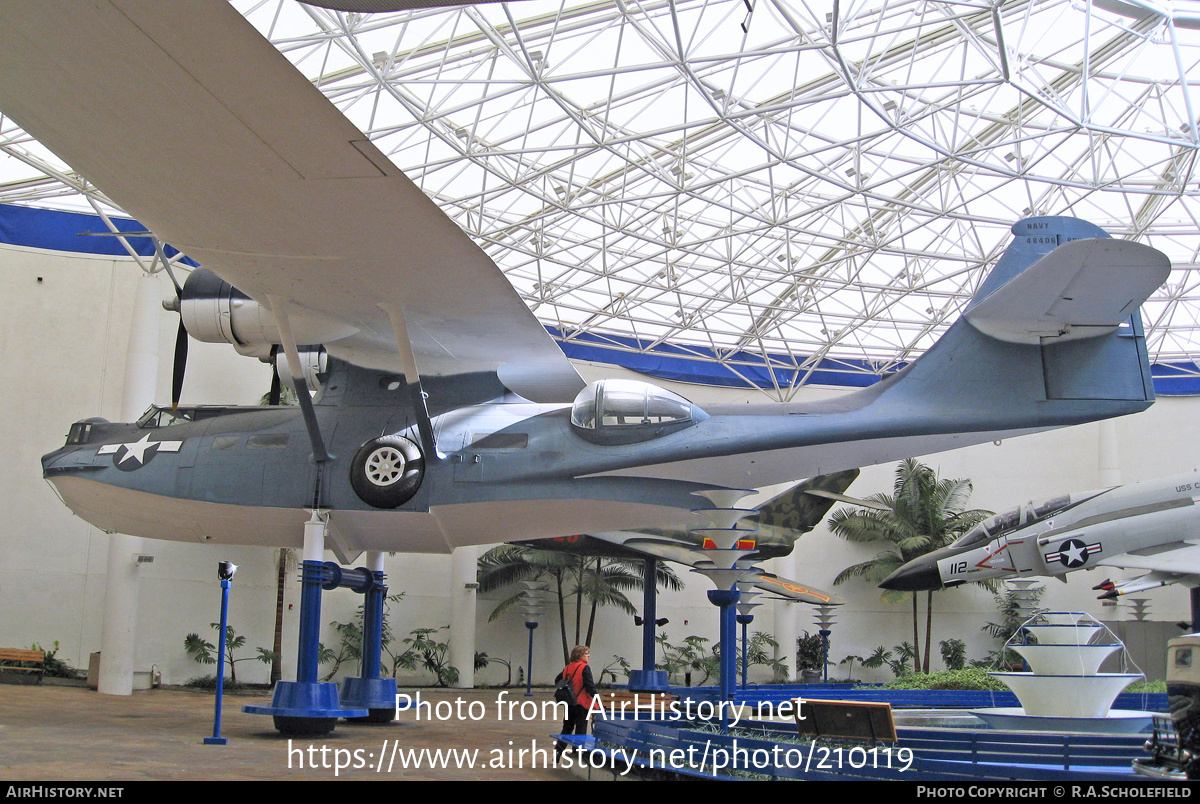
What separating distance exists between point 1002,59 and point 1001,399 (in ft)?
30.3

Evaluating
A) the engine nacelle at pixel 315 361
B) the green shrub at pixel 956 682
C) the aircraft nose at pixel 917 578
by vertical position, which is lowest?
the green shrub at pixel 956 682

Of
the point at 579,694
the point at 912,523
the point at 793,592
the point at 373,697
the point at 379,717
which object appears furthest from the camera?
the point at 912,523

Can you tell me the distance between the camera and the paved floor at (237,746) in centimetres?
978

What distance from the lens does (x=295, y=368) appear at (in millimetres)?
13266

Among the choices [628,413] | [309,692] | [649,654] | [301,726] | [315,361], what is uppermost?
[315,361]

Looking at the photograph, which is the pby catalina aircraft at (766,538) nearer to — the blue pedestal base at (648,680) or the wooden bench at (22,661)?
the blue pedestal base at (648,680)

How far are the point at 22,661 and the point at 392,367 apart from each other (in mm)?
14287

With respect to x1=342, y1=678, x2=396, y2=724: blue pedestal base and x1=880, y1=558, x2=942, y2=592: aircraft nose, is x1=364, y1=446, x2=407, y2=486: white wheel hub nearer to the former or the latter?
x1=342, y1=678, x2=396, y2=724: blue pedestal base

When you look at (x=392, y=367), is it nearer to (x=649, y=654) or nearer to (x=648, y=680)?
(x=648, y=680)

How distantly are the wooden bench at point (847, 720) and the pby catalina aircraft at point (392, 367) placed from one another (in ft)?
14.7

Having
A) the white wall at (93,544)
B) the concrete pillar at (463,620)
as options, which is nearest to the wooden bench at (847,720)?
the white wall at (93,544)

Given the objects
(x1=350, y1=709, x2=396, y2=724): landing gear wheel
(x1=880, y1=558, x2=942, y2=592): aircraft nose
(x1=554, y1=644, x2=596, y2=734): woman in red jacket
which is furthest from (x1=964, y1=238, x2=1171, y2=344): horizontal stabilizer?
(x1=880, y1=558, x2=942, y2=592): aircraft nose

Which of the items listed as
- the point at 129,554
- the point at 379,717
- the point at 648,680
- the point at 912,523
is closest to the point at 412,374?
the point at 379,717
